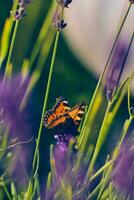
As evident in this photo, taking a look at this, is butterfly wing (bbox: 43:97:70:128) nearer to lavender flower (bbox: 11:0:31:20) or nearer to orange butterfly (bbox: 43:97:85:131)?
orange butterfly (bbox: 43:97:85:131)

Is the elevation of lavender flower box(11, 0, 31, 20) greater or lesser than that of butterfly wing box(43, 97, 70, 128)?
greater

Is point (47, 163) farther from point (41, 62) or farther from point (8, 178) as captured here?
point (41, 62)

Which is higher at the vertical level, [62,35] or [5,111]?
[62,35]

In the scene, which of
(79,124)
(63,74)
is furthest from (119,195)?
(63,74)

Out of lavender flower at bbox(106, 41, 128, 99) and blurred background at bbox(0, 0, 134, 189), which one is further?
blurred background at bbox(0, 0, 134, 189)

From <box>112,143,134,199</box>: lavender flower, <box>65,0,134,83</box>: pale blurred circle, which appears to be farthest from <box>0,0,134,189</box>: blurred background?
<box>112,143,134,199</box>: lavender flower

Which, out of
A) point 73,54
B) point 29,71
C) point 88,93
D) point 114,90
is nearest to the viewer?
point 114,90

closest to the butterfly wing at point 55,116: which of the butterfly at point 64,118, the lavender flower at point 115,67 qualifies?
the butterfly at point 64,118
